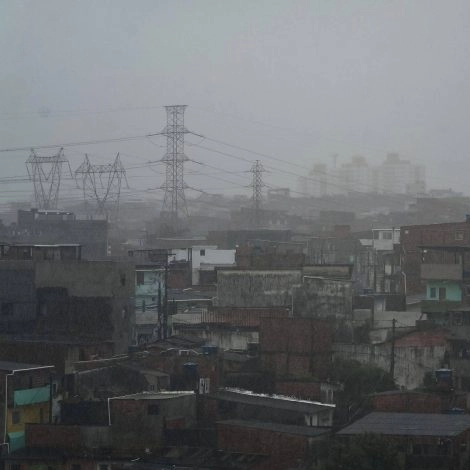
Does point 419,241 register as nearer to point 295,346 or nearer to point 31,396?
point 295,346

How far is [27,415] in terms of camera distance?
10.8 meters

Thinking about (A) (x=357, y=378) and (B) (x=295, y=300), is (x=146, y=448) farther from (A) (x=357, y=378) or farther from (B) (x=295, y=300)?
(B) (x=295, y=300)

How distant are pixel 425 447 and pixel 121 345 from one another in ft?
22.0

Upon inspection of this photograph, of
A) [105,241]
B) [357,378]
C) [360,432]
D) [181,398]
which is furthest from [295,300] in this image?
[105,241]

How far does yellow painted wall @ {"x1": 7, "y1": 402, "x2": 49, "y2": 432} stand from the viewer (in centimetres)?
1061

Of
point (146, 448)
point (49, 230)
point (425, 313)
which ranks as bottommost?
point (146, 448)

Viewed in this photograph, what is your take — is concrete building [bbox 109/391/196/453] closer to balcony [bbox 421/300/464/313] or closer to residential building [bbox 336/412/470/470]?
residential building [bbox 336/412/470/470]

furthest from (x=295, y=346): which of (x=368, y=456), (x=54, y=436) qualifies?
(x=368, y=456)

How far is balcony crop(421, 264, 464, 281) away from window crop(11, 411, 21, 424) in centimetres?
748

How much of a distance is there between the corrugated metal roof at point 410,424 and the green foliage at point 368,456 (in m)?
0.36

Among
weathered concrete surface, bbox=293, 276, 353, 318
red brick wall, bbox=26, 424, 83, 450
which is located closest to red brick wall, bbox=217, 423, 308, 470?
red brick wall, bbox=26, 424, 83, 450

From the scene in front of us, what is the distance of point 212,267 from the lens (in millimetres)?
21578

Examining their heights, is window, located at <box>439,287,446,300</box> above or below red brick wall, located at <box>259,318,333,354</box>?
above

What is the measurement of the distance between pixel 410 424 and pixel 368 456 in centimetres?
109
